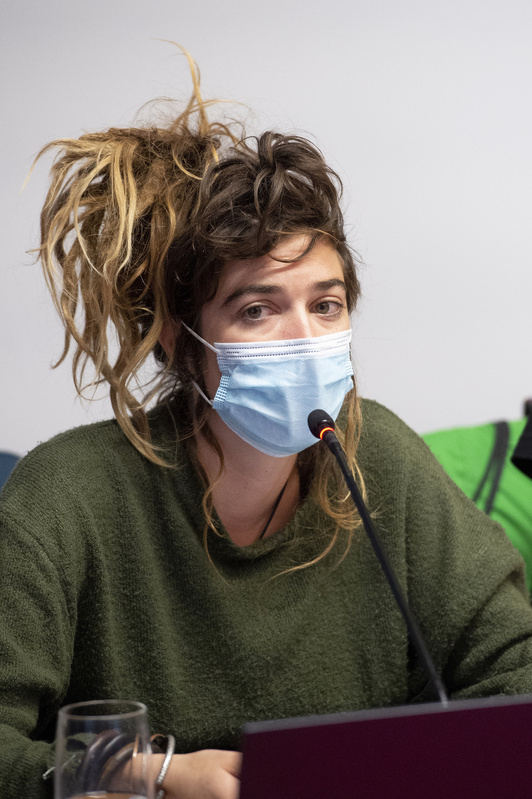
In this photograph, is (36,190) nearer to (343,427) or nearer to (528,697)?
(343,427)

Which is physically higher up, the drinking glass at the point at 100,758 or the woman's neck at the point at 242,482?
the drinking glass at the point at 100,758

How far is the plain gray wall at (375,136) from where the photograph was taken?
68.6 inches

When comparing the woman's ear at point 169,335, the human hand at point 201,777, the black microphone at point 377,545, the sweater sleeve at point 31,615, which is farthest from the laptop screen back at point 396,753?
the woman's ear at point 169,335

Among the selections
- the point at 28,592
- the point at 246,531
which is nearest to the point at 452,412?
the point at 246,531

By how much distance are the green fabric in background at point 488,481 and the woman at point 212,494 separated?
1.15 ft

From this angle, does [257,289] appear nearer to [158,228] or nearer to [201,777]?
[158,228]

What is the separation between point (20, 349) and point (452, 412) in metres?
0.93

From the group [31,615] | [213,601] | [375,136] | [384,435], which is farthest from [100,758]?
[375,136]

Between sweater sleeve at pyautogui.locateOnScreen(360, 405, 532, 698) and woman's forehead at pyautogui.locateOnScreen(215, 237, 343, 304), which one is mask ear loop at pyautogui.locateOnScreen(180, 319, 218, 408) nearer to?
woman's forehead at pyautogui.locateOnScreen(215, 237, 343, 304)

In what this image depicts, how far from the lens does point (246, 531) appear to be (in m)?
1.19

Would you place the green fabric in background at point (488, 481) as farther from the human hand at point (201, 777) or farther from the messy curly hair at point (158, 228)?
the human hand at point (201, 777)

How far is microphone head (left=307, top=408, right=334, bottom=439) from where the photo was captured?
96cm

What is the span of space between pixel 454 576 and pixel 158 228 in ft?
1.96

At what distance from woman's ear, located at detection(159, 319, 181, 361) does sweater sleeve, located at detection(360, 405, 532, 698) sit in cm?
33
